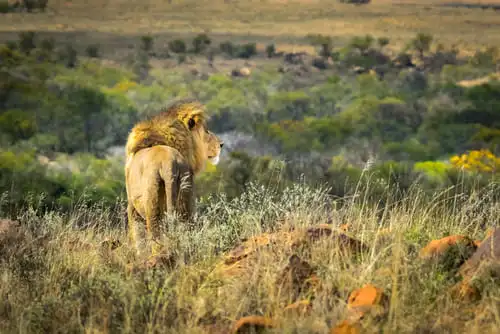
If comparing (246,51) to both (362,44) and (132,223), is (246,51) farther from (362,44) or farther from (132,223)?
(132,223)

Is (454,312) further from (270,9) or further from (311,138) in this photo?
(270,9)

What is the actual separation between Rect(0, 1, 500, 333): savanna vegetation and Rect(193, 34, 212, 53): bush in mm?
260

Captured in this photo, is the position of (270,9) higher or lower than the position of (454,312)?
lower

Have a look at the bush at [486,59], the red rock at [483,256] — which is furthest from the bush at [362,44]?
the red rock at [483,256]

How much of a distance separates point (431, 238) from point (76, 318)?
7.93 ft

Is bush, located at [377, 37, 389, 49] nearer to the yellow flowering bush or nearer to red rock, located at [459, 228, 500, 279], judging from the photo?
the yellow flowering bush

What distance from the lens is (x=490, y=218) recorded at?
305 inches

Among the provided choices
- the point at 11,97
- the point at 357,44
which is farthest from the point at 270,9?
the point at 11,97

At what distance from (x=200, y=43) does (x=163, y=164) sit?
76.5 m

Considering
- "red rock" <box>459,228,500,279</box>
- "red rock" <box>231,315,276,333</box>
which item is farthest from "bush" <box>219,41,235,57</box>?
"red rock" <box>231,315,276,333</box>

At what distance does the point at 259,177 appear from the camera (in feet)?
63.3

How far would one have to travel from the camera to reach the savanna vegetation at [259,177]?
5793 millimetres

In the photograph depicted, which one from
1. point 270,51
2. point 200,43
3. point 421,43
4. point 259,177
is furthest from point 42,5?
point 259,177

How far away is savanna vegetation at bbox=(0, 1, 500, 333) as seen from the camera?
5.79 m
